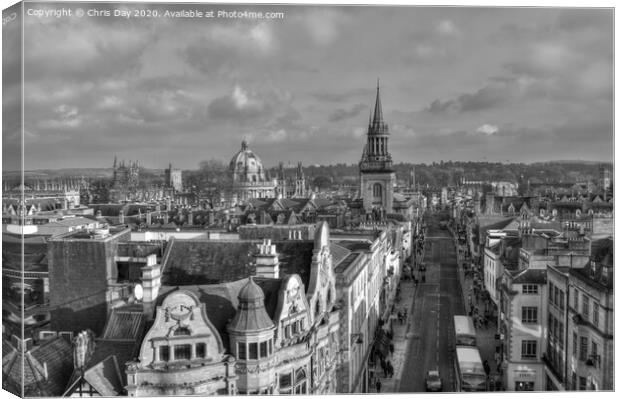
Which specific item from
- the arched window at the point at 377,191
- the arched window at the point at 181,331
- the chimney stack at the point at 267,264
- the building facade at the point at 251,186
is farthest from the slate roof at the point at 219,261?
the arched window at the point at 377,191

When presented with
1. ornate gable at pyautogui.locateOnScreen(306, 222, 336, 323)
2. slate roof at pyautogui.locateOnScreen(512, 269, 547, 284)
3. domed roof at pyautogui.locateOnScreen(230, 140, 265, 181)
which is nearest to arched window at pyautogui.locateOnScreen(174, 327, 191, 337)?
ornate gable at pyautogui.locateOnScreen(306, 222, 336, 323)

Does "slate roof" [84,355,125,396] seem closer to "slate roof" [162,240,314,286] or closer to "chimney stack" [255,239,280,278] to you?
"chimney stack" [255,239,280,278]

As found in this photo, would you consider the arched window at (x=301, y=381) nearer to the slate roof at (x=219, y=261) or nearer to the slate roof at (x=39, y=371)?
the slate roof at (x=219, y=261)

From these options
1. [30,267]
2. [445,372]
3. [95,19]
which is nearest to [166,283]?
[30,267]

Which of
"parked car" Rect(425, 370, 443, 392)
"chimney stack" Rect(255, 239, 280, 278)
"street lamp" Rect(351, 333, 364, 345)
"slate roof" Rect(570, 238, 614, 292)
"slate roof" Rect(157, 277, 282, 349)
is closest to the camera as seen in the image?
"slate roof" Rect(157, 277, 282, 349)

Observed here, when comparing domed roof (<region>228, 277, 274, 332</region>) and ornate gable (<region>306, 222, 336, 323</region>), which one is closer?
domed roof (<region>228, 277, 274, 332</region>)

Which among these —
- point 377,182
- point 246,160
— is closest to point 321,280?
point 246,160
